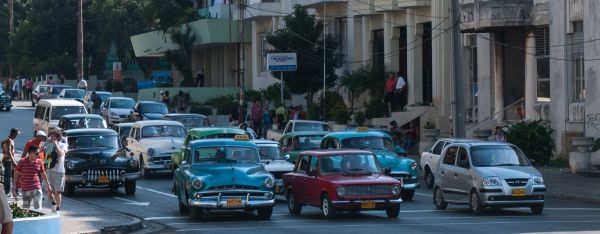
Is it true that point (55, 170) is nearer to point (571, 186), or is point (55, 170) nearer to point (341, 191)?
point (341, 191)

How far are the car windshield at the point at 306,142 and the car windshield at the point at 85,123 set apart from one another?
1083 cm

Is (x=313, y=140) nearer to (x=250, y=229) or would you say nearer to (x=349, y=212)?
(x=349, y=212)

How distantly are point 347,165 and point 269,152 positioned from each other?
5533mm

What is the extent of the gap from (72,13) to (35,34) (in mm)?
3449

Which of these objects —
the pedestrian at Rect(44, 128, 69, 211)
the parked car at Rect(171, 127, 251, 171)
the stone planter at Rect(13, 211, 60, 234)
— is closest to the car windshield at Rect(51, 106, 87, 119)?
the parked car at Rect(171, 127, 251, 171)

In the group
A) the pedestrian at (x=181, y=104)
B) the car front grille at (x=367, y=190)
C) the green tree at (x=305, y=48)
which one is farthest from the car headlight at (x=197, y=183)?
the pedestrian at (x=181, y=104)

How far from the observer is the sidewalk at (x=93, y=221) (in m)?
24.1

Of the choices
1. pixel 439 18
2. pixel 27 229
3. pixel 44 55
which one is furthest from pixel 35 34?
pixel 27 229

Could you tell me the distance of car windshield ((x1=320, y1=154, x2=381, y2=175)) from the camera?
26.4 m

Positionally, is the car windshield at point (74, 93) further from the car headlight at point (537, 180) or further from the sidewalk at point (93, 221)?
the car headlight at point (537, 180)

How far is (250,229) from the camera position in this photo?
79.9ft

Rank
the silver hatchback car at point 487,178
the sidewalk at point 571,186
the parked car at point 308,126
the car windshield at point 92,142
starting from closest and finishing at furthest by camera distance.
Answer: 1. the silver hatchback car at point 487,178
2. the sidewalk at point 571,186
3. the car windshield at point 92,142
4. the parked car at point 308,126

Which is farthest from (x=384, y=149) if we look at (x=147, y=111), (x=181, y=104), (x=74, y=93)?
(x=74, y=93)

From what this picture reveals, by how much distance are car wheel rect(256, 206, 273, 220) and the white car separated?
489 inches
